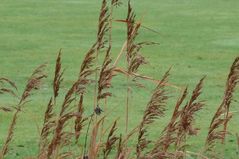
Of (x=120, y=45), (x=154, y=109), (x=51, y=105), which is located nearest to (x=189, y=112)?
(x=154, y=109)

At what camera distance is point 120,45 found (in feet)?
33.7

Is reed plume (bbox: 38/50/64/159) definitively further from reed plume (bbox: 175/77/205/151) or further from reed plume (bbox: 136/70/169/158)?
reed plume (bbox: 175/77/205/151)

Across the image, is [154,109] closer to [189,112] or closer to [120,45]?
[189,112]

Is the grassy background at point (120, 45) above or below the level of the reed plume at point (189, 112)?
below

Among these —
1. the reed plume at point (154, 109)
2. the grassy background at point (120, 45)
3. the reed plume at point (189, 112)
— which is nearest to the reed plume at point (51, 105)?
the reed plume at point (154, 109)

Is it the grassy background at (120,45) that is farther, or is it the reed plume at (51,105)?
the grassy background at (120,45)

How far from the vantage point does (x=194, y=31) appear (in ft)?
38.1

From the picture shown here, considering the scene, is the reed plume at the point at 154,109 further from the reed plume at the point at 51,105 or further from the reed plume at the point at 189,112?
the reed plume at the point at 51,105

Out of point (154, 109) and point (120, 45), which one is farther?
point (120, 45)

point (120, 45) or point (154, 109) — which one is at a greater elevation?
point (154, 109)

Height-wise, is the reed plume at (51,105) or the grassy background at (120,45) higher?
the reed plume at (51,105)

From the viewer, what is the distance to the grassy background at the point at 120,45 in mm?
6238

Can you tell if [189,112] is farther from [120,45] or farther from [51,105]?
[120,45]

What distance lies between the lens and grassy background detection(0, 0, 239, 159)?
6238 mm
